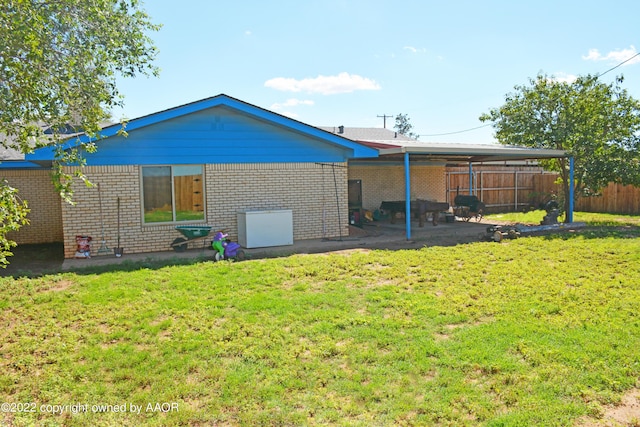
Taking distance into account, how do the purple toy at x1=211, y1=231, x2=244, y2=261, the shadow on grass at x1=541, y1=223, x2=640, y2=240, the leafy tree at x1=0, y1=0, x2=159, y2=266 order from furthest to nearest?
the shadow on grass at x1=541, y1=223, x2=640, y2=240, the purple toy at x1=211, y1=231, x2=244, y2=261, the leafy tree at x1=0, y1=0, x2=159, y2=266

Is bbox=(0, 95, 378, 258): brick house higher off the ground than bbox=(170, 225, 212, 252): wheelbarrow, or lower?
higher

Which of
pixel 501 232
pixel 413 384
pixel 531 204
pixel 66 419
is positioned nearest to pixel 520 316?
pixel 413 384

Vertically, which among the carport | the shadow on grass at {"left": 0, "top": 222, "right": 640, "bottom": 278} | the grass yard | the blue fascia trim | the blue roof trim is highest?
the blue roof trim

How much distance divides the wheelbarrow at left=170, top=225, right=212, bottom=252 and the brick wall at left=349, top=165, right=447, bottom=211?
8852mm

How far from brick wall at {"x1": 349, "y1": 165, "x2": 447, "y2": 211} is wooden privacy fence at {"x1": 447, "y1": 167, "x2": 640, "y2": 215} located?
1.38m

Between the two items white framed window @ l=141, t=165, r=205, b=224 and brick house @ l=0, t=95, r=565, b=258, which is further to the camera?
white framed window @ l=141, t=165, r=205, b=224

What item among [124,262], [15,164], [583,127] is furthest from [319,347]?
[583,127]

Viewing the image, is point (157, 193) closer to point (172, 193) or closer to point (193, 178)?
point (172, 193)

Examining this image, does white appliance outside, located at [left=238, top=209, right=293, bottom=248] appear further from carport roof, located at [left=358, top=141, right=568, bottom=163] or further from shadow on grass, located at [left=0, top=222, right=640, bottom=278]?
carport roof, located at [left=358, top=141, right=568, bottom=163]

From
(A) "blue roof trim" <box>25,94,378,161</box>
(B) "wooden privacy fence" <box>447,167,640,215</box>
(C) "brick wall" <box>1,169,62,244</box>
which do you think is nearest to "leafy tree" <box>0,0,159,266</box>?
(A) "blue roof trim" <box>25,94,378,161</box>

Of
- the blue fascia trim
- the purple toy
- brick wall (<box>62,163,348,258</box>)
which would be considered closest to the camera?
the purple toy

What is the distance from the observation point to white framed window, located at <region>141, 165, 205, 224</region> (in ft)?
37.3

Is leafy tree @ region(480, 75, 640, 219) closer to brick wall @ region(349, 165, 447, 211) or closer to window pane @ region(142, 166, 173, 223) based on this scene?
brick wall @ region(349, 165, 447, 211)

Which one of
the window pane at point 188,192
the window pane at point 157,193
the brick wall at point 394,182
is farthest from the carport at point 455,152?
the window pane at point 157,193
